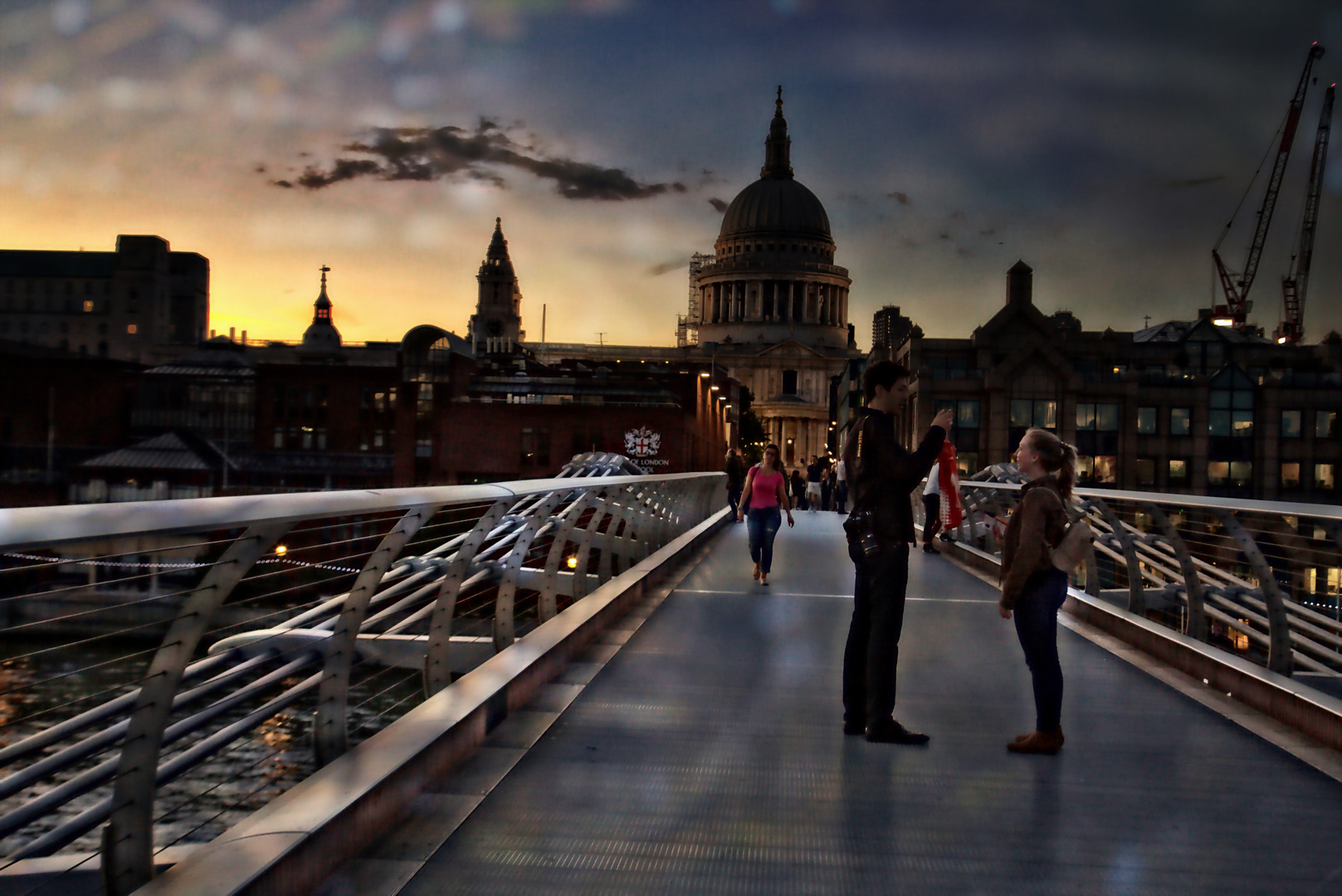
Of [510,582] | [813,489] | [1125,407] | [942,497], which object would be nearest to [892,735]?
[510,582]

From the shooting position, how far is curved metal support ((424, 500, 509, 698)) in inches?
216

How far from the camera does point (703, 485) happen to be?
26.7 metres

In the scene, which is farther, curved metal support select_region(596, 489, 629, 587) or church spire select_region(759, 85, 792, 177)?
church spire select_region(759, 85, 792, 177)

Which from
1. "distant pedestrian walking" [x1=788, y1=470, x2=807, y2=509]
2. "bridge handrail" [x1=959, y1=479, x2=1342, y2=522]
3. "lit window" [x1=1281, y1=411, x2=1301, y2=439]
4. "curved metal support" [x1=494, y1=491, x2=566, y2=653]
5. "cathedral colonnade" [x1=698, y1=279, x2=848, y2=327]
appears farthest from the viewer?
"cathedral colonnade" [x1=698, y1=279, x2=848, y2=327]

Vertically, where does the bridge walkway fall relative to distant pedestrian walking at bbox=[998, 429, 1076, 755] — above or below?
below

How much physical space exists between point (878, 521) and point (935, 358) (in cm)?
7221

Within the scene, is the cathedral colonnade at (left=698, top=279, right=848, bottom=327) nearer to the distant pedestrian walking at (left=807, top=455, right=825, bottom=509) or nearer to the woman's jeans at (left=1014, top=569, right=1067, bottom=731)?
the distant pedestrian walking at (left=807, top=455, right=825, bottom=509)

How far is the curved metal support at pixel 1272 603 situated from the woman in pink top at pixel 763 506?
21.2 feet

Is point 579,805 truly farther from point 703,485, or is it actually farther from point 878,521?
point 703,485

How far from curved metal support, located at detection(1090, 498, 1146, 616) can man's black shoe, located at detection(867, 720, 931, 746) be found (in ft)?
14.5

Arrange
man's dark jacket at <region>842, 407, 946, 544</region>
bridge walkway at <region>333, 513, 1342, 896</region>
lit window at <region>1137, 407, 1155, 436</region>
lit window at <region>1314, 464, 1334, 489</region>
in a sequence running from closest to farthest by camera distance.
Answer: bridge walkway at <region>333, 513, 1342, 896</region> → man's dark jacket at <region>842, 407, 946, 544</region> → lit window at <region>1137, 407, 1155, 436</region> → lit window at <region>1314, 464, 1334, 489</region>

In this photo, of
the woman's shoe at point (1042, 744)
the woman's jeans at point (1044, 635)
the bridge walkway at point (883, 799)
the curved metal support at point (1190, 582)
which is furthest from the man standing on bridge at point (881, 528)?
the curved metal support at point (1190, 582)

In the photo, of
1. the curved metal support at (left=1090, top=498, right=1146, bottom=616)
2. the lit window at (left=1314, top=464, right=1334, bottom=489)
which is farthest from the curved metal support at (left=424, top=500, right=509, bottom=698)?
the lit window at (left=1314, top=464, right=1334, bottom=489)

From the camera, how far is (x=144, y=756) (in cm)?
314
